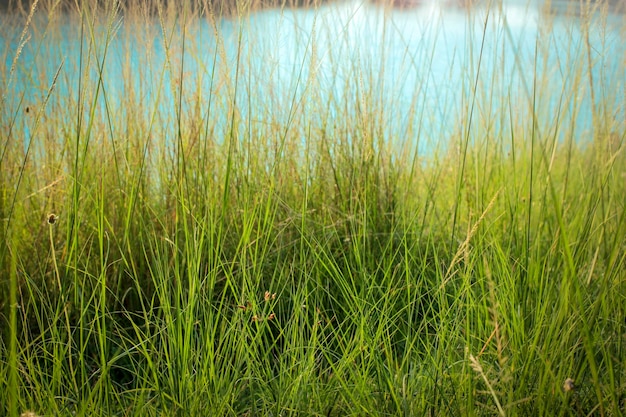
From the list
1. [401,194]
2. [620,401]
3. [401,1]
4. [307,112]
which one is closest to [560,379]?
[620,401]

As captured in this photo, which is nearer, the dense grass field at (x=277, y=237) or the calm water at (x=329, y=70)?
the dense grass field at (x=277, y=237)

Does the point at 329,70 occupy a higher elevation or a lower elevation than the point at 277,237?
higher

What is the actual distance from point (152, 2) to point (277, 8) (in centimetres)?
49

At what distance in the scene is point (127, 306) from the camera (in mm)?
1912

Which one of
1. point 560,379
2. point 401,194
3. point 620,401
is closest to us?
point 560,379

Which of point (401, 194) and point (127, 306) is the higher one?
point (401, 194)

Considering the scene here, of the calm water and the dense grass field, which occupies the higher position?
the calm water

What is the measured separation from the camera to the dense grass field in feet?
4.41

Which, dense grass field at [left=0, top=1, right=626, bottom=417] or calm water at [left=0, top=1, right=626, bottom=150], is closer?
dense grass field at [left=0, top=1, right=626, bottom=417]

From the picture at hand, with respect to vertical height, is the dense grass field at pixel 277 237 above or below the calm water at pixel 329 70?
below

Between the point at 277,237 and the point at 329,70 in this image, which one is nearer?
the point at 277,237

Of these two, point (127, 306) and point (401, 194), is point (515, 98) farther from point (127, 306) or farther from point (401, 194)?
point (127, 306)

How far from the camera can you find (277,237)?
187cm

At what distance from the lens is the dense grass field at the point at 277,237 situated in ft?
4.41
